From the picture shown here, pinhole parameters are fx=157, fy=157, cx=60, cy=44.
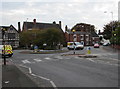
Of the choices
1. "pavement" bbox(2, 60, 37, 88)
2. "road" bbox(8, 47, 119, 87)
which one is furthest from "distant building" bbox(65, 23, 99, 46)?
A: "pavement" bbox(2, 60, 37, 88)

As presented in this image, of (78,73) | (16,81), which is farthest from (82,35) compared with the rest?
(16,81)

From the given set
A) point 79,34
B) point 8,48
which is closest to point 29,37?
point 8,48

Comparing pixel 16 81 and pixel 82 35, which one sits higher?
pixel 82 35

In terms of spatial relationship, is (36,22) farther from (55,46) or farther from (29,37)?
(55,46)

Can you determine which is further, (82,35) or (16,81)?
(82,35)

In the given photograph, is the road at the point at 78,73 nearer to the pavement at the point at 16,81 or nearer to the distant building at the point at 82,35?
the pavement at the point at 16,81

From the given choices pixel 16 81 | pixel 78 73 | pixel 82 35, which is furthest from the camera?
pixel 82 35

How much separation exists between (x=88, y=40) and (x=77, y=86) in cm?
6987

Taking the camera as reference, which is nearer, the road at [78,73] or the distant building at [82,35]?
the road at [78,73]

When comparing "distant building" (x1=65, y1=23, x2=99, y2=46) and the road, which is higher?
"distant building" (x1=65, y1=23, x2=99, y2=46)

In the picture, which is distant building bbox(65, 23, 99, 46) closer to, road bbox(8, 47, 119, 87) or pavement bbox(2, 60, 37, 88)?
road bbox(8, 47, 119, 87)

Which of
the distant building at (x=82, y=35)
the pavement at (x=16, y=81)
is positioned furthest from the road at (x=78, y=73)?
the distant building at (x=82, y=35)

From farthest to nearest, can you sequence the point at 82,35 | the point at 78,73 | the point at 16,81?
the point at 82,35 → the point at 78,73 → the point at 16,81

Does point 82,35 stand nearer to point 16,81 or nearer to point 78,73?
point 78,73
